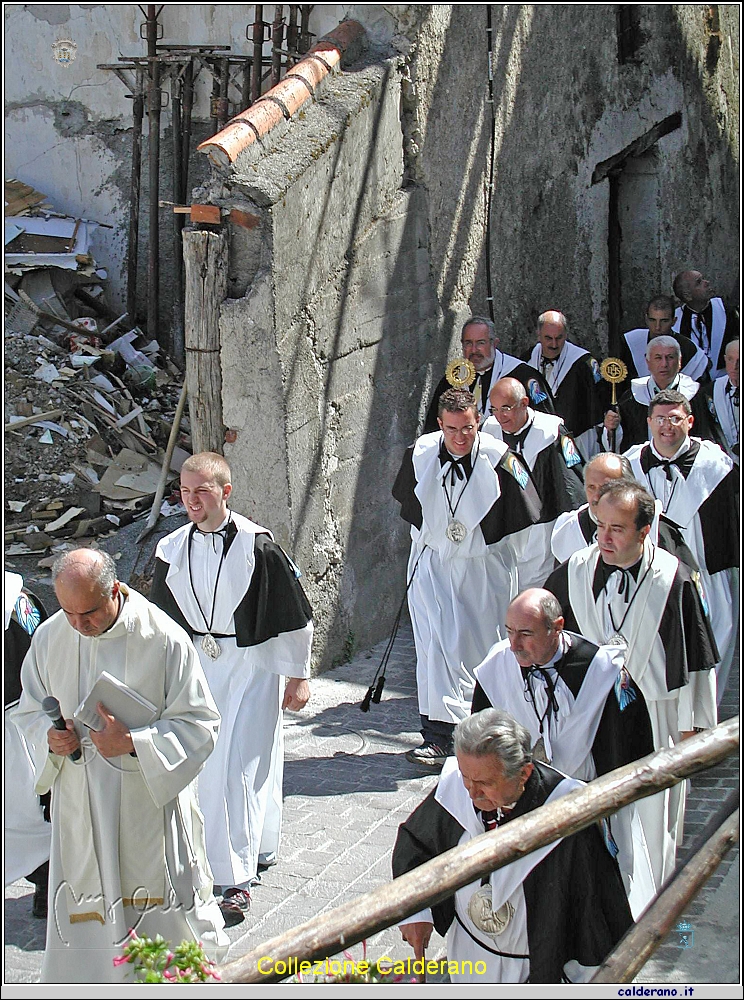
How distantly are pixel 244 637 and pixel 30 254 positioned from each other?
749 centimetres

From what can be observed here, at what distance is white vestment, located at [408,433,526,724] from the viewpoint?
289 inches

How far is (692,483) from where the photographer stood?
23.4 feet

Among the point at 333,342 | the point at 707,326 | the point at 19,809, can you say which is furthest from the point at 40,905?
the point at 707,326

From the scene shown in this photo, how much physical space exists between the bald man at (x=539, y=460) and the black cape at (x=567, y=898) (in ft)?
12.4

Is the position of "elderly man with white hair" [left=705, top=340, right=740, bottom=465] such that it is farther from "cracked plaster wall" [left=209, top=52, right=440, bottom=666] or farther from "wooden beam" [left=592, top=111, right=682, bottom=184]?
"wooden beam" [left=592, top=111, right=682, bottom=184]

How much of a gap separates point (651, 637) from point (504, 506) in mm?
1948

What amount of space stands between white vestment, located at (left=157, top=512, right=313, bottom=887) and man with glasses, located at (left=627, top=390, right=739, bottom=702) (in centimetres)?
232

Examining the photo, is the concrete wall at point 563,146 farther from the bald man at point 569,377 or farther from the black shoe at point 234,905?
the black shoe at point 234,905

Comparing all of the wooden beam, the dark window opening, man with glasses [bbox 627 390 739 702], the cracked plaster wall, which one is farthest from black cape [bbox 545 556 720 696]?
the dark window opening

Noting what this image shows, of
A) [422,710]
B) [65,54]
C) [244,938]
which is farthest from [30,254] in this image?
[244,938]

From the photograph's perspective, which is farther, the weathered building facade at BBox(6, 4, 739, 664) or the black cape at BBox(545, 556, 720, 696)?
the weathered building facade at BBox(6, 4, 739, 664)

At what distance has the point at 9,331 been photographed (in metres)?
11.9

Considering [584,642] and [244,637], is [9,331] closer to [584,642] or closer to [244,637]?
[244,637]

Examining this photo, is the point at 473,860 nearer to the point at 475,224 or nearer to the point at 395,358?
the point at 395,358
